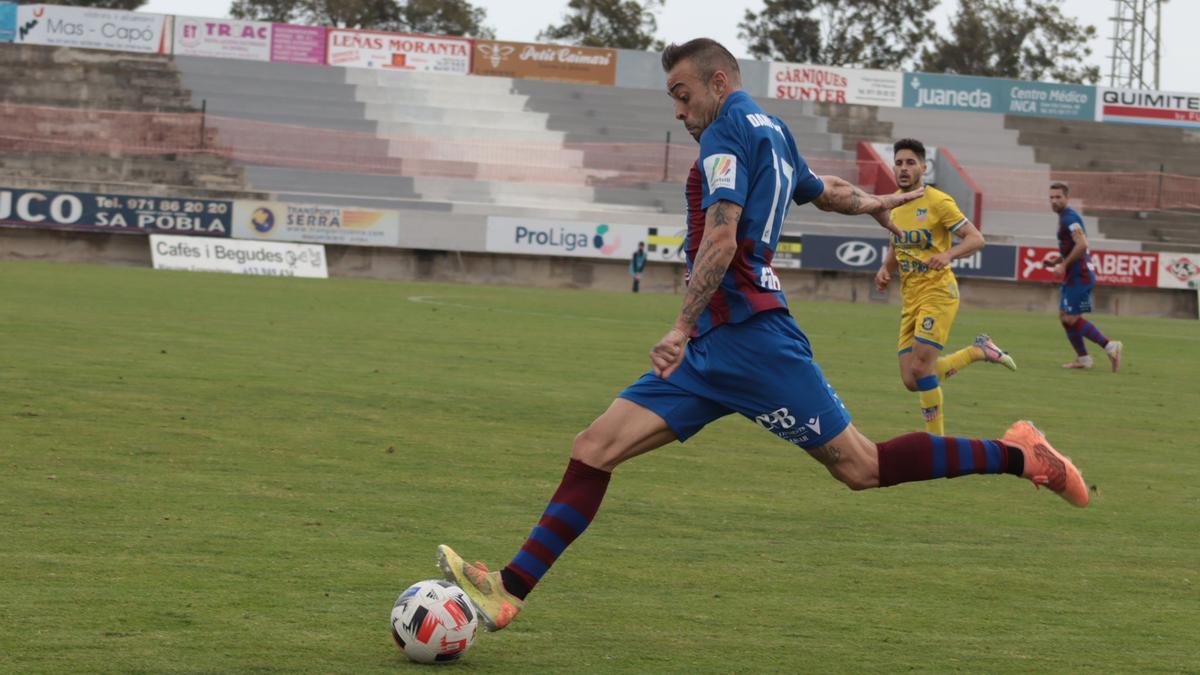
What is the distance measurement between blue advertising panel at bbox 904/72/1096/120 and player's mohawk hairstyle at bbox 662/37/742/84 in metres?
46.4

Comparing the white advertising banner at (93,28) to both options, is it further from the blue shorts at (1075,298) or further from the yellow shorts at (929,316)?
the yellow shorts at (929,316)

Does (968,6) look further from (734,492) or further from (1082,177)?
(734,492)

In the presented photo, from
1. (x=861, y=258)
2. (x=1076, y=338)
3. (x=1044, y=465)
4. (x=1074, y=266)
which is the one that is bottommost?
(x=1044, y=465)

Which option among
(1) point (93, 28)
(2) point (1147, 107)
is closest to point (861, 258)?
(2) point (1147, 107)

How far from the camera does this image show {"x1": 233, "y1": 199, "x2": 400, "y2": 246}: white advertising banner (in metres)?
37.8

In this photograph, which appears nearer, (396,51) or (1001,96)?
(396,51)

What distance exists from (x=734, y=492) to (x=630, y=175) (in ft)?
123

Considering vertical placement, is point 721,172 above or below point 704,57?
below

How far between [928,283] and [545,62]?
3864 cm

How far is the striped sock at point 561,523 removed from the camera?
536 centimetres

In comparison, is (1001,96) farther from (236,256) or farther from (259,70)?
(236,256)

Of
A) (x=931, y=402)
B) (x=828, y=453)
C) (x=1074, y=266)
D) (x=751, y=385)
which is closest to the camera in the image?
(x=751, y=385)

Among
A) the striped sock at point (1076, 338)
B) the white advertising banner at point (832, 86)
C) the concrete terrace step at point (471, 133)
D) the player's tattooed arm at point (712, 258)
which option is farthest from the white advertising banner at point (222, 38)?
the player's tattooed arm at point (712, 258)

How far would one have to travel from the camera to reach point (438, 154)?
46000 mm
